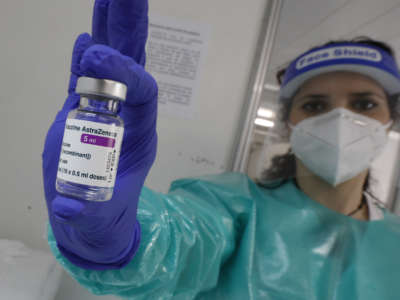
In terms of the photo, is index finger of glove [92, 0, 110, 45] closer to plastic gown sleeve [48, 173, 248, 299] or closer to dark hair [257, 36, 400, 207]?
plastic gown sleeve [48, 173, 248, 299]

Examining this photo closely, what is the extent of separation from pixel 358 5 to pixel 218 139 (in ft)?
2.22

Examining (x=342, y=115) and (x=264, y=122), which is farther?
(x=264, y=122)

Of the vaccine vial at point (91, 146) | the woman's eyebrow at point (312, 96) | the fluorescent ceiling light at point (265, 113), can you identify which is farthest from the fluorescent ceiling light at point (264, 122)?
the vaccine vial at point (91, 146)

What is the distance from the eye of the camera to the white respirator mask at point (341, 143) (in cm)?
84

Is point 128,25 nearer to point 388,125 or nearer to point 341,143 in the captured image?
point 341,143

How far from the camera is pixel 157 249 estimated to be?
1.91 ft

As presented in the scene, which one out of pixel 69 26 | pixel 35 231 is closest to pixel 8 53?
pixel 69 26

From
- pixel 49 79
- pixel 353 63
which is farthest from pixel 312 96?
pixel 49 79

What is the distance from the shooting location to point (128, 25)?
18.3 inches

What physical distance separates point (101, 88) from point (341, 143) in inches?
28.5

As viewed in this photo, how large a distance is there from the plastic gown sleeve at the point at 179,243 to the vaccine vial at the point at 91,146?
241mm

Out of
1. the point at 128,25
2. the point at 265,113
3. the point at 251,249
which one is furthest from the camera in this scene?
the point at 265,113

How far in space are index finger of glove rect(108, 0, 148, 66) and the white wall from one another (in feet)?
1.94

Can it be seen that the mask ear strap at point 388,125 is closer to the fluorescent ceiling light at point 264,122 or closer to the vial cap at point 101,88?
the fluorescent ceiling light at point 264,122
